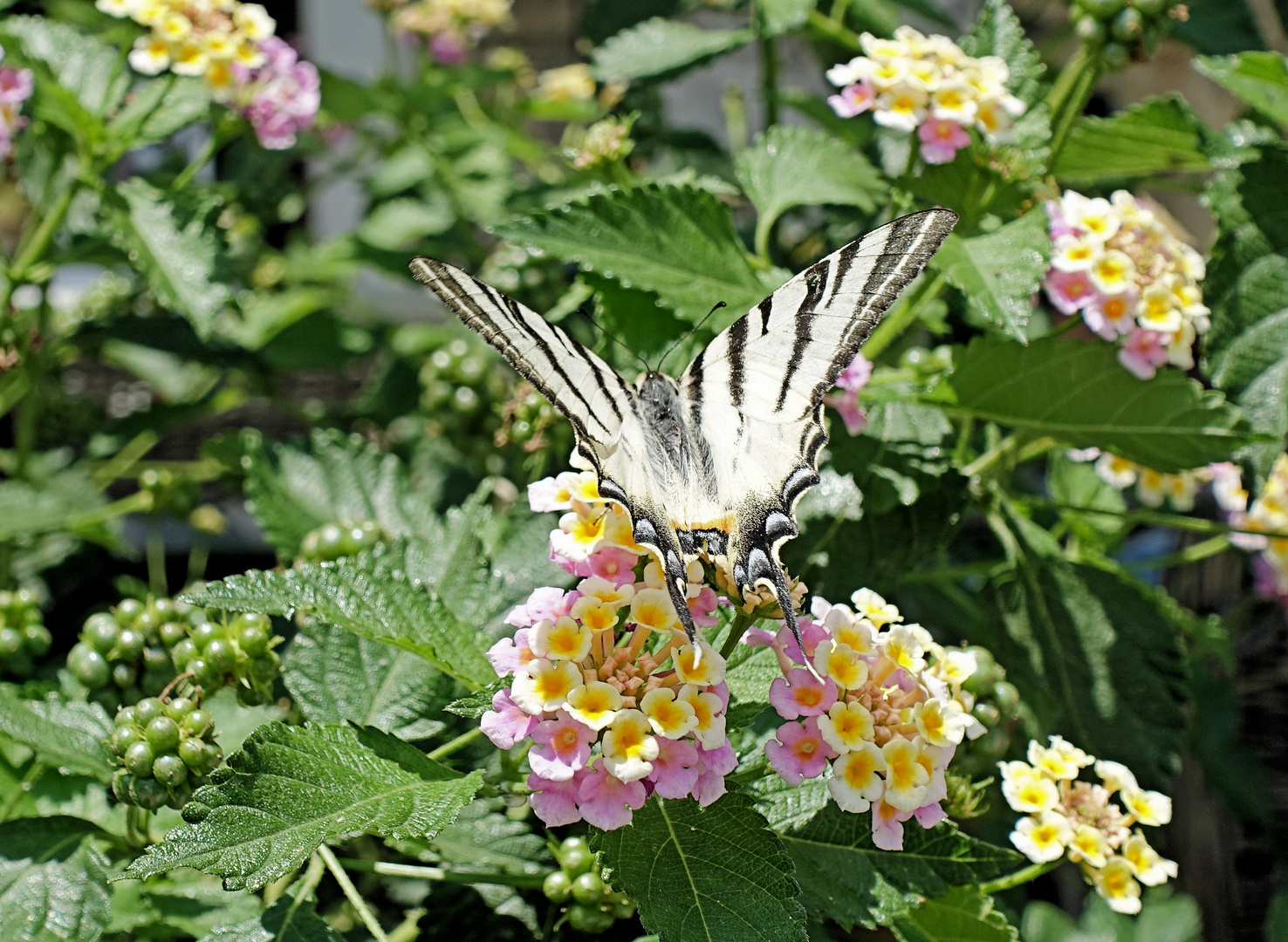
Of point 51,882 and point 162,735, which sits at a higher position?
point 162,735

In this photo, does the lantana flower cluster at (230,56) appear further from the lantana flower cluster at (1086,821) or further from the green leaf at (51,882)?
the lantana flower cluster at (1086,821)

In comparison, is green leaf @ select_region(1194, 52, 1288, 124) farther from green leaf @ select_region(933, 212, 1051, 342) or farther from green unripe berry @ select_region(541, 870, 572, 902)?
green unripe berry @ select_region(541, 870, 572, 902)

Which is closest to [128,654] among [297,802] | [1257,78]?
[297,802]

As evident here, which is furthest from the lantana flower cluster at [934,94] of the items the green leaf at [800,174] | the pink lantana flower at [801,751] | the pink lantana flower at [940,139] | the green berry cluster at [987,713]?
the pink lantana flower at [801,751]

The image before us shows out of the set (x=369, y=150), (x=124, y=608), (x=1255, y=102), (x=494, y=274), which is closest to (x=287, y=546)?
(x=124, y=608)

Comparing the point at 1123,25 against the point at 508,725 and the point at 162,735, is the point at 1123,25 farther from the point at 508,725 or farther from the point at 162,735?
the point at 162,735

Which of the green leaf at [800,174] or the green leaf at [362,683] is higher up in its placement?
the green leaf at [800,174]

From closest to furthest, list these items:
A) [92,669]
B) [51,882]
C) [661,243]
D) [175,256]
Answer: [51,882] → [92,669] → [661,243] → [175,256]

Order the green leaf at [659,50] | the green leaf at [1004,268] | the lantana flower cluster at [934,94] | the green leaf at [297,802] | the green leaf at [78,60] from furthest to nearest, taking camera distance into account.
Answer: the green leaf at [659,50]
the green leaf at [78,60]
the lantana flower cluster at [934,94]
the green leaf at [1004,268]
the green leaf at [297,802]
